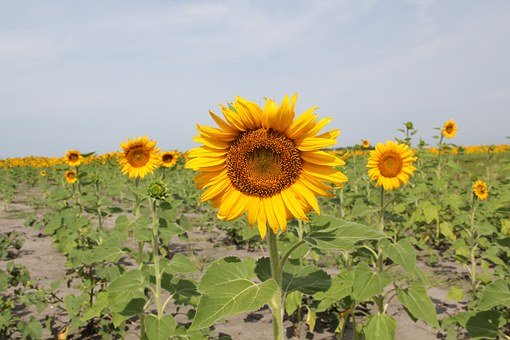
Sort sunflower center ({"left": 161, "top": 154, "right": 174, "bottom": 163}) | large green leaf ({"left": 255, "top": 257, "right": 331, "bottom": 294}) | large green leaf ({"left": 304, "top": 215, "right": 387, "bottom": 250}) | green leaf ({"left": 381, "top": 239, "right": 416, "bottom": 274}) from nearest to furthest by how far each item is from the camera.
Result: large green leaf ({"left": 304, "top": 215, "right": 387, "bottom": 250}) → large green leaf ({"left": 255, "top": 257, "right": 331, "bottom": 294}) → green leaf ({"left": 381, "top": 239, "right": 416, "bottom": 274}) → sunflower center ({"left": 161, "top": 154, "right": 174, "bottom": 163})

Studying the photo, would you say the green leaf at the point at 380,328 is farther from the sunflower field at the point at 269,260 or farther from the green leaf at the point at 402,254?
the green leaf at the point at 402,254

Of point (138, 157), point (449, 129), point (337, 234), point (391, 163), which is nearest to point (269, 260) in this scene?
point (337, 234)

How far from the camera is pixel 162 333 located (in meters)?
2.52

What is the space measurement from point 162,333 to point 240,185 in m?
1.29

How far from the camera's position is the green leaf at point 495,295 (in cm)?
234

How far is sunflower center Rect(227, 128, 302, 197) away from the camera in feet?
5.71

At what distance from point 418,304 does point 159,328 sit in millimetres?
1667

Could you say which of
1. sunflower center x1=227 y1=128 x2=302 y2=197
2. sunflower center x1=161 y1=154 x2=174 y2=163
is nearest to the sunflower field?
sunflower center x1=227 y1=128 x2=302 y2=197

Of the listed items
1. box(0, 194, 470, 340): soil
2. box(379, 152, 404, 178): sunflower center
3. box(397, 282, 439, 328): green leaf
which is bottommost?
box(0, 194, 470, 340): soil

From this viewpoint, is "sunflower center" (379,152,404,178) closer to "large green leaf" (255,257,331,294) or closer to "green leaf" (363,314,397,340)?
"green leaf" (363,314,397,340)

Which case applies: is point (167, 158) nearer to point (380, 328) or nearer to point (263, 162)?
point (380, 328)

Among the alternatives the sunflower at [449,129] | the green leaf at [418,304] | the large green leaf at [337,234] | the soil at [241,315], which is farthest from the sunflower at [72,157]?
the sunflower at [449,129]

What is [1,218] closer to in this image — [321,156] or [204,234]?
[204,234]

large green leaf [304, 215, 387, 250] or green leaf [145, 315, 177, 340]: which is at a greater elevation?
large green leaf [304, 215, 387, 250]
